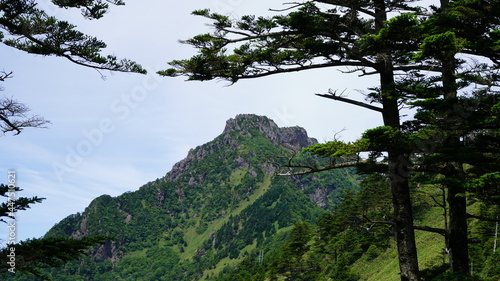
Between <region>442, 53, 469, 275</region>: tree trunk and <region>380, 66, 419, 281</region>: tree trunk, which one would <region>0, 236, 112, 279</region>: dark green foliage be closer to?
<region>380, 66, 419, 281</region>: tree trunk

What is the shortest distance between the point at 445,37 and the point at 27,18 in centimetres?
953

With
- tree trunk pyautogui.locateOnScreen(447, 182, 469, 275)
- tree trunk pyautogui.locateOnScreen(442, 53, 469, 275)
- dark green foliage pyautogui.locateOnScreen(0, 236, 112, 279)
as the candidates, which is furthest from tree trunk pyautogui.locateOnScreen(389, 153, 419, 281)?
dark green foliage pyautogui.locateOnScreen(0, 236, 112, 279)

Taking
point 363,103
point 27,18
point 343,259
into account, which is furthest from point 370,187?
point 27,18

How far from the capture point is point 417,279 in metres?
8.14

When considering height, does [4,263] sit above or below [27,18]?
below

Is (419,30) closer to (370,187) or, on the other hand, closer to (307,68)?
(307,68)

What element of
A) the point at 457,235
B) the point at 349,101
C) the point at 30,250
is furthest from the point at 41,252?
the point at 457,235

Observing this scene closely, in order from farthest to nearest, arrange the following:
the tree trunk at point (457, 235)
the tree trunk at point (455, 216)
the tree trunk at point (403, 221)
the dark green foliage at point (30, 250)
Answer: the tree trunk at point (457, 235) → the tree trunk at point (455, 216) → the tree trunk at point (403, 221) → the dark green foliage at point (30, 250)

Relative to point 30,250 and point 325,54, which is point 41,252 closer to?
point 30,250

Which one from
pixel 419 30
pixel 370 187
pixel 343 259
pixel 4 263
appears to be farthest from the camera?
pixel 370 187

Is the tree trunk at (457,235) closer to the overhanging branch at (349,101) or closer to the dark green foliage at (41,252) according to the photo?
the overhanging branch at (349,101)

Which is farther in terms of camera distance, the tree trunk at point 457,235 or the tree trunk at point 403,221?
the tree trunk at point 457,235

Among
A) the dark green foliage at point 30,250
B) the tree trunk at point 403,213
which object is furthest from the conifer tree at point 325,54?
the dark green foliage at point 30,250

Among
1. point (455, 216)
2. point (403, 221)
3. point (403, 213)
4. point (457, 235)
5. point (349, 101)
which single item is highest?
point (349, 101)
